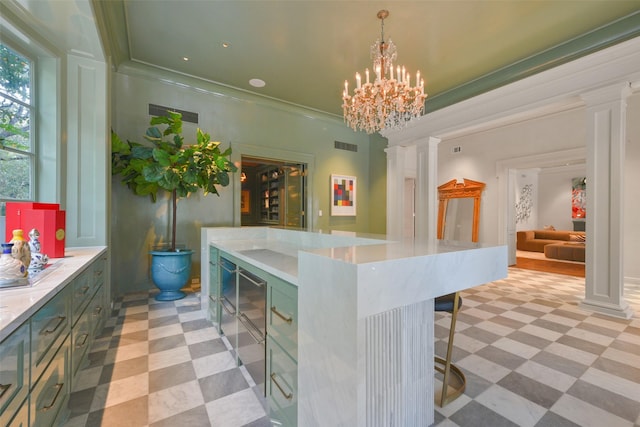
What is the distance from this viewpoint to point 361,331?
0.93 m

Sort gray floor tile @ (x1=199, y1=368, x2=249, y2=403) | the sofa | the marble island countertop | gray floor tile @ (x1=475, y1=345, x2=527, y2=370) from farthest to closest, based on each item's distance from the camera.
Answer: the sofa → gray floor tile @ (x1=475, y1=345, x2=527, y2=370) → gray floor tile @ (x1=199, y1=368, x2=249, y2=403) → the marble island countertop

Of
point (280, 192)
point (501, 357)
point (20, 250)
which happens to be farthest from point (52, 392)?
point (280, 192)

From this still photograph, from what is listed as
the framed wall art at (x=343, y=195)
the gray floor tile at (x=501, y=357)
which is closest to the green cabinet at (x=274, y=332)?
the gray floor tile at (x=501, y=357)

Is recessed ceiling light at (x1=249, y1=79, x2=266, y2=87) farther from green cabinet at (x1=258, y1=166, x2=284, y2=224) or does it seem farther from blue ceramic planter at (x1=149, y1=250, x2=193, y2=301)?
blue ceramic planter at (x1=149, y1=250, x2=193, y2=301)

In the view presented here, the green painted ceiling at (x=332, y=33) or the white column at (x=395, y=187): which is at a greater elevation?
the green painted ceiling at (x=332, y=33)

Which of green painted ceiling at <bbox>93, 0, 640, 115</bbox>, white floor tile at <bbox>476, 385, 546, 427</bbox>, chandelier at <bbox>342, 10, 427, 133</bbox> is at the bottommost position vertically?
white floor tile at <bbox>476, 385, 546, 427</bbox>

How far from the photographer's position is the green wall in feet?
12.2

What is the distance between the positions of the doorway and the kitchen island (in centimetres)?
368

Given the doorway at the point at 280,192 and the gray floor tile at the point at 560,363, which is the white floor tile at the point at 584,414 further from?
the doorway at the point at 280,192

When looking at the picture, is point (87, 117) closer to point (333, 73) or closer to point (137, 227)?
point (137, 227)

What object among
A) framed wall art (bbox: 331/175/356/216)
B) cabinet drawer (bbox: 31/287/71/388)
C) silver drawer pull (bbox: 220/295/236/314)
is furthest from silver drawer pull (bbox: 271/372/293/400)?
framed wall art (bbox: 331/175/356/216)

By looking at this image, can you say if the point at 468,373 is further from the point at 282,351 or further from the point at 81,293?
the point at 81,293

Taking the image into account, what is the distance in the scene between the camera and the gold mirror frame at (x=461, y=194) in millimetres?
6121

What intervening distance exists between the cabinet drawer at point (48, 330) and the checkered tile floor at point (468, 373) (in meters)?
0.58
